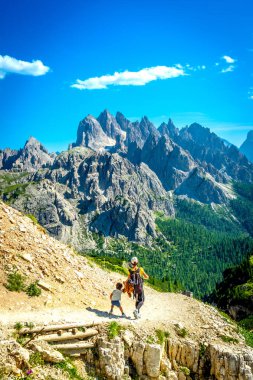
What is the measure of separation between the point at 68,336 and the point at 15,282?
5.23 m

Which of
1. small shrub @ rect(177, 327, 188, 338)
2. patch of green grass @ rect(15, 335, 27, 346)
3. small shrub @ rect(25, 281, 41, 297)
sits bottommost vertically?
small shrub @ rect(177, 327, 188, 338)

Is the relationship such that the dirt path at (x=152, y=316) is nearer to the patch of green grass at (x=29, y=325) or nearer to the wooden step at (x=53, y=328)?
the patch of green grass at (x=29, y=325)

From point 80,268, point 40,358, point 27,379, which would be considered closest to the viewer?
point 27,379

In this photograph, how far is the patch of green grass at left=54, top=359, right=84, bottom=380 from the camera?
673 inches

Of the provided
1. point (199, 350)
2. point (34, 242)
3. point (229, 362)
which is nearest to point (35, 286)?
point (34, 242)

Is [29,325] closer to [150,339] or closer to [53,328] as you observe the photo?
[53,328]

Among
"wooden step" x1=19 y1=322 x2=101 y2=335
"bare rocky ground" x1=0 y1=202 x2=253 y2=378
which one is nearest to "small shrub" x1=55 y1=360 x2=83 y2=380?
"wooden step" x1=19 y1=322 x2=101 y2=335

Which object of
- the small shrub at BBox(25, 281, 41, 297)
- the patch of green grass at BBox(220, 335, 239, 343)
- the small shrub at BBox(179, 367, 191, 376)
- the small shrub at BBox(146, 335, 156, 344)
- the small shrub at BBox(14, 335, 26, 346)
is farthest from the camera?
the patch of green grass at BBox(220, 335, 239, 343)

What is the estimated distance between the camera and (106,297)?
26.7 meters

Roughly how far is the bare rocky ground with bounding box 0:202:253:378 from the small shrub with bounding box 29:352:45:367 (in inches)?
68.0

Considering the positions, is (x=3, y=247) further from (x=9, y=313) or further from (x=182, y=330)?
(x=182, y=330)

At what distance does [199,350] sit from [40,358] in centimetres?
1051

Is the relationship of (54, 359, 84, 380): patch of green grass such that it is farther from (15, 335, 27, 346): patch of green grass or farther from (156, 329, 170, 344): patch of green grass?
(156, 329, 170, 344): patch of green grass

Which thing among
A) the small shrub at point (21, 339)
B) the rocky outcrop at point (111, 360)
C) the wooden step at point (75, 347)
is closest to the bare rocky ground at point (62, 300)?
the small shrub at point (21, 339)
